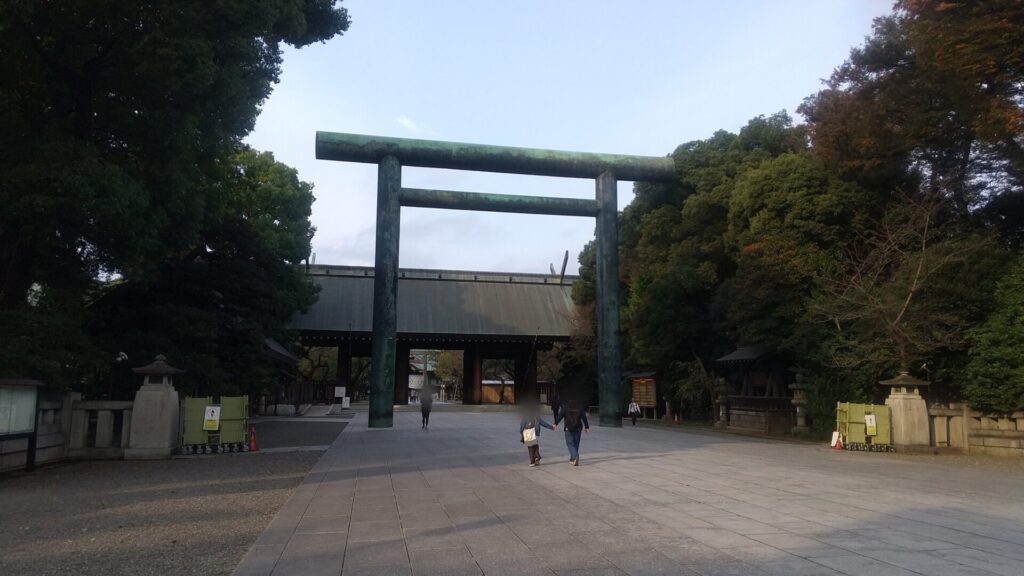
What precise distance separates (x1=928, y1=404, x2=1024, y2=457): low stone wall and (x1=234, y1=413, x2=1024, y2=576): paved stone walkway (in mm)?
3215

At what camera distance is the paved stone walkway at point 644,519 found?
5.30 m

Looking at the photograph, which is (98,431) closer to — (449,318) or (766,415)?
(766,415)

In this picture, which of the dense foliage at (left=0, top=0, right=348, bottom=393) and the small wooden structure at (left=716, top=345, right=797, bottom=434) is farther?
the small wooden structure at (left=716, top=345, right=797, bottom=434)

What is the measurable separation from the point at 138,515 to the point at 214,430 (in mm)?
7033

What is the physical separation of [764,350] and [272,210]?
20963mm

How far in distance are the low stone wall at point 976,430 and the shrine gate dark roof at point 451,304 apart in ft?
79.9

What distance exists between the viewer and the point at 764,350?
69.5 feet

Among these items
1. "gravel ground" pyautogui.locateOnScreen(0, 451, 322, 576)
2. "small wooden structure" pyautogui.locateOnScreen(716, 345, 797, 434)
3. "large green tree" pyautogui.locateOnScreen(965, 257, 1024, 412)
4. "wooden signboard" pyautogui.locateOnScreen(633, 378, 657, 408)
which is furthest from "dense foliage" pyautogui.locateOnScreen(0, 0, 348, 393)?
"wooden signboard" pyautogui.locateOnScreen(633, 378, 657, 408)

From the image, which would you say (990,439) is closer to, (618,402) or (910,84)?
(910,84)

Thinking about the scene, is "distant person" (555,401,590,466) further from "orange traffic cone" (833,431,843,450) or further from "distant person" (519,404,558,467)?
"orange traffic cone" (833,431,843,450)

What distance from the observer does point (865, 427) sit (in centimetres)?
1578

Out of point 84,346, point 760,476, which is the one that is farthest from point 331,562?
point 84,346

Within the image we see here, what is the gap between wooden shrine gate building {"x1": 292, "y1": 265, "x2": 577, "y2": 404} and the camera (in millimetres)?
38250

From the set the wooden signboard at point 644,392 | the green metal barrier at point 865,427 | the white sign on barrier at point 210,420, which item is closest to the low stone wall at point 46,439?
the white sign on barrier at point 210,420
